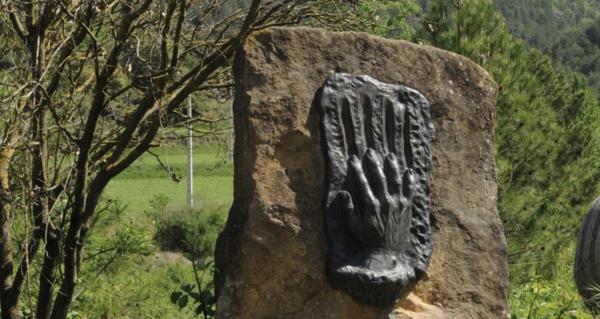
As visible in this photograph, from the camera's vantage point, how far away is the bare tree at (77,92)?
4398 millimetres

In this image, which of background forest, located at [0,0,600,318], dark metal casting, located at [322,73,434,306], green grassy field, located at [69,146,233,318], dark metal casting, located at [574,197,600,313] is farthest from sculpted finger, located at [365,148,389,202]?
dark metal casting, located at [574,197,600,313]

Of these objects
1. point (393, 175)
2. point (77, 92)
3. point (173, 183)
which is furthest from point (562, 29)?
point (393, 175)

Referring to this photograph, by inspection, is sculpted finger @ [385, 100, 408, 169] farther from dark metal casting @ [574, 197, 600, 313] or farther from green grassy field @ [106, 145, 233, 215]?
green grassy field @ [106, 145, 233, 215]

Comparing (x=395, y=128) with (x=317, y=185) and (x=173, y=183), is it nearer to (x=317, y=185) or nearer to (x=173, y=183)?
(x=317, y=185)

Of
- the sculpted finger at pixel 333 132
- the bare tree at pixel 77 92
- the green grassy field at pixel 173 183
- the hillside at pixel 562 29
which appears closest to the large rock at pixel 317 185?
the sculpted finger at pixel 333 132

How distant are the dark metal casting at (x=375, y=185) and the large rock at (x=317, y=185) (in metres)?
0.06

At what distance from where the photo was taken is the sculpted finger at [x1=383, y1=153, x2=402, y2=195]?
350 centimetres

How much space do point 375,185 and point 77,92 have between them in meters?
2.36

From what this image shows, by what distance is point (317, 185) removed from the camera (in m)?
3.45

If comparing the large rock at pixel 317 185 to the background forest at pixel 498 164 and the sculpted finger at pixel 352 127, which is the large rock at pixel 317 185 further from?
the background forest at pixel 498 164

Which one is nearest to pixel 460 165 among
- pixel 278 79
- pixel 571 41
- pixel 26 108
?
pixel 278 79

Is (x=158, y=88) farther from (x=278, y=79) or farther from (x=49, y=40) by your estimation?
(x=278, y=79)

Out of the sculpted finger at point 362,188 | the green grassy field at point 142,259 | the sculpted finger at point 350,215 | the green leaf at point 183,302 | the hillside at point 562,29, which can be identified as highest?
the hillside at point 562,29

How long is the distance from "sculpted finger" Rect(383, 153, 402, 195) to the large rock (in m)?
0.23
